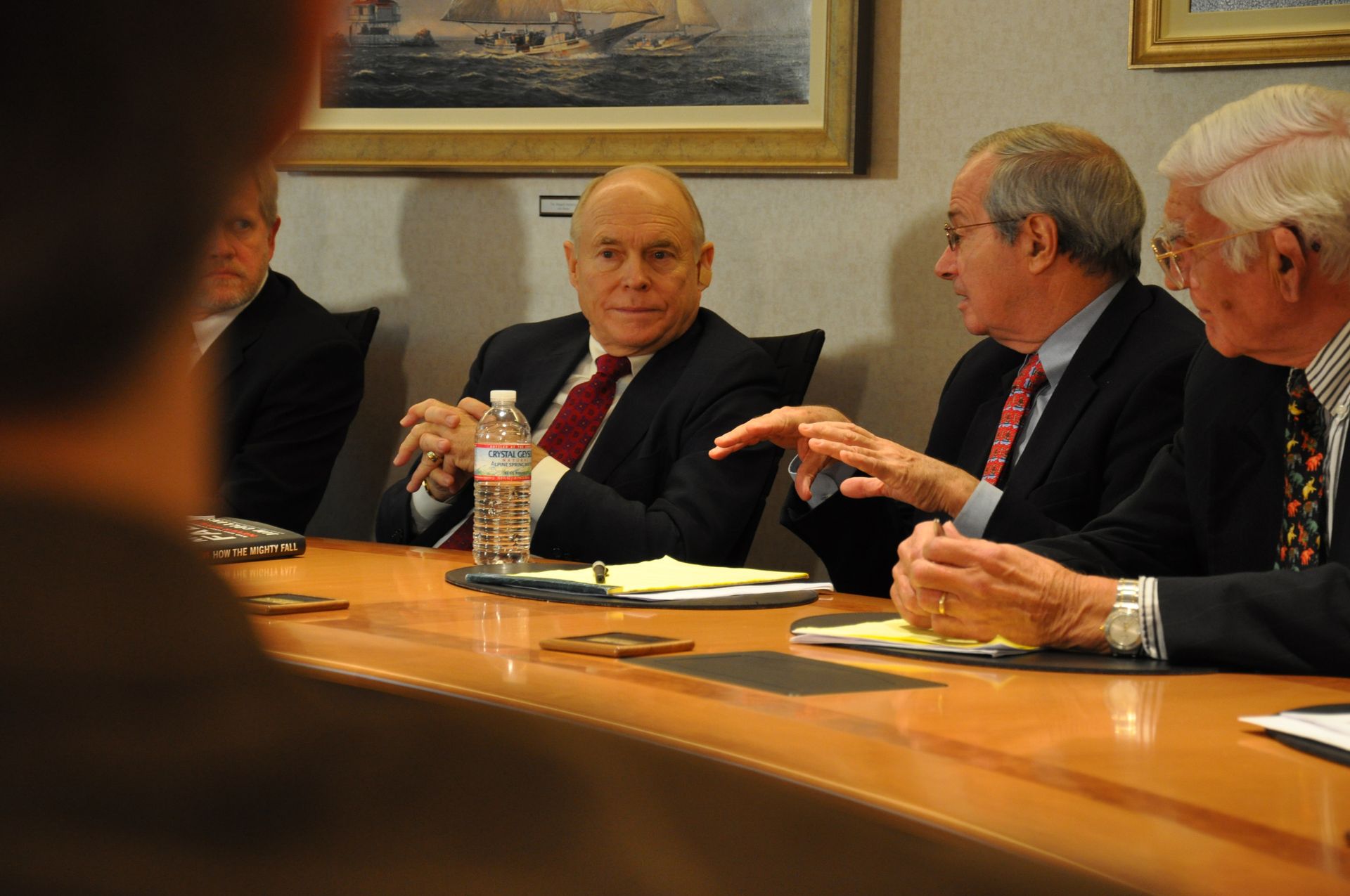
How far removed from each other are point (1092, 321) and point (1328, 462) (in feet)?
3.05

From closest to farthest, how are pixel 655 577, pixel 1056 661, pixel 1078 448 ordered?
pixel 1056 661 → pixel 655 577 → pixel 1078 448

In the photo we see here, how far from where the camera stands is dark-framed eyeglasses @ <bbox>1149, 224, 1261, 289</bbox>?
2111mm

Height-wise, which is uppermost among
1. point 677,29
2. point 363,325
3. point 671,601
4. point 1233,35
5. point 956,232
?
point 677,29

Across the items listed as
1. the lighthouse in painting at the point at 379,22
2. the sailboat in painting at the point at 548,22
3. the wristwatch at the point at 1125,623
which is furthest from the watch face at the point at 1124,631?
the lighthouse in painting at the point at 379,22

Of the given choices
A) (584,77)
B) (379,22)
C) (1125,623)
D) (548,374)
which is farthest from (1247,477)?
(379,22)

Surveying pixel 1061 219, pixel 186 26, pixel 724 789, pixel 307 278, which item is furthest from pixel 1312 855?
pixel 307 278

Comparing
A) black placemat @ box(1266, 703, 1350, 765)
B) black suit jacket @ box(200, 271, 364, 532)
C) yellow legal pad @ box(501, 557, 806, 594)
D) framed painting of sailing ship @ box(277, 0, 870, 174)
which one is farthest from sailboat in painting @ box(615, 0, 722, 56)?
black placemat @ box(1266, 703, 1350, 765)

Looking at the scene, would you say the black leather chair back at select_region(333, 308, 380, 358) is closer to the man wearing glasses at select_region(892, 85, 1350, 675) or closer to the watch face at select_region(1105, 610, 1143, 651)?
the man wearing glasses at select_region(892, 85, 1350, 675)

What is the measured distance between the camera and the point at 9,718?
30 centimetres

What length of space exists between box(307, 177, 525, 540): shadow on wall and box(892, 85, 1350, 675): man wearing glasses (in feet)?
7.29

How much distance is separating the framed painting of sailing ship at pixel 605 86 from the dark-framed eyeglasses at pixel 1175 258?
53.3 inches

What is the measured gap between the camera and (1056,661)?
1511mm

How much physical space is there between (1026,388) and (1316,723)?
163cm

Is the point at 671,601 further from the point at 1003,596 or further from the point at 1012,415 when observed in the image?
the point at 1012,415
